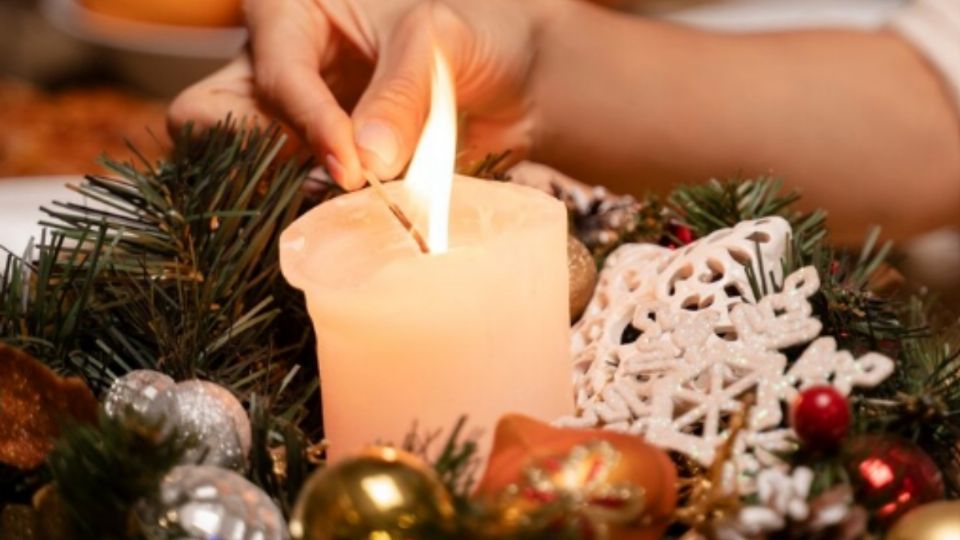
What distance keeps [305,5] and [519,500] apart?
0.47 metres

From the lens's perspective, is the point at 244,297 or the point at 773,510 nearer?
the point at 773,510

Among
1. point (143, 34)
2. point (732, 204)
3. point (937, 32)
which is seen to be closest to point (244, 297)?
point (732, 204)

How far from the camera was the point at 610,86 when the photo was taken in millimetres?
1112

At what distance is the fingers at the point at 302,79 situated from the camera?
65 centimetres

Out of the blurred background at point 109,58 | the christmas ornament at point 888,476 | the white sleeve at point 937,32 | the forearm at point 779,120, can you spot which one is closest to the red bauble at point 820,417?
the christmas ornament at point 888,476

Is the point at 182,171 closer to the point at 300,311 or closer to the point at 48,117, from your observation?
the point at 300,311

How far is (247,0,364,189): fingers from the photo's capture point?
65cm

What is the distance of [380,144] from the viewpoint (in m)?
0.63

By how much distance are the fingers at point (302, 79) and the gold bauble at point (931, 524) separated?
312 mm

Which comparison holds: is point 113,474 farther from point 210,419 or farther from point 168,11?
point 168,11

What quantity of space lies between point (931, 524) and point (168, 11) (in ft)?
5.78

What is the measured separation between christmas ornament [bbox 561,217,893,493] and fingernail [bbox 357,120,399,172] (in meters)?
0.12

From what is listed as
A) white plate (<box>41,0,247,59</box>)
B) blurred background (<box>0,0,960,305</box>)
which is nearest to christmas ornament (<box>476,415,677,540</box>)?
blurred background (<box>0,0,960,305</box>)

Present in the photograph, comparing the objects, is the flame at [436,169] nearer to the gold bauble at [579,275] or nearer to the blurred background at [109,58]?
the gold bauble at [579,275]
